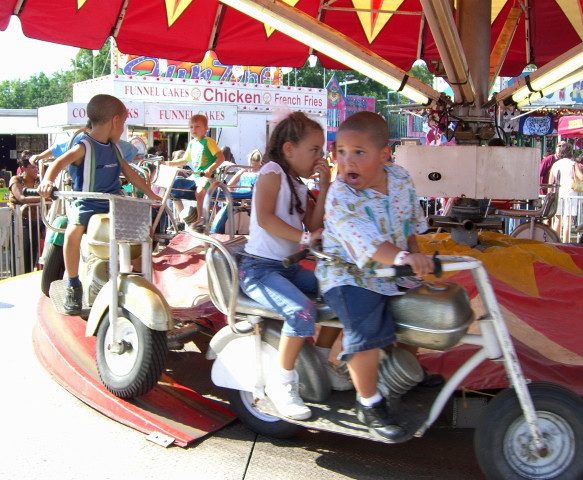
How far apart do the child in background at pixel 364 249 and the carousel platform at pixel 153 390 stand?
1146 mm

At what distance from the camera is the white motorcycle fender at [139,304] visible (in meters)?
3.60

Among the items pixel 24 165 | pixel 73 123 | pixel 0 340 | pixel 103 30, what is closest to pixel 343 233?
pixel 0 340

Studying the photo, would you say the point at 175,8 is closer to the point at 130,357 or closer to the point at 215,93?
the point at 130,357

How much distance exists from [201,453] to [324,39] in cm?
355

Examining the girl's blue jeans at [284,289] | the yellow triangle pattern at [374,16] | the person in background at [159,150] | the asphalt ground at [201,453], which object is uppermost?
the yellow triangle pattern at [374,16]

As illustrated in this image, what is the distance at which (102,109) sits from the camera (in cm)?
450

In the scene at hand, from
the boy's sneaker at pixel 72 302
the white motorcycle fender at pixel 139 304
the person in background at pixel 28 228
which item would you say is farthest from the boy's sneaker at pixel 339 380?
the person in background at pixel 28 228

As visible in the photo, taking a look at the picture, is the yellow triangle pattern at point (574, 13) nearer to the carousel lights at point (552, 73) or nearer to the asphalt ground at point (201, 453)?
the carousel lights at point (552, 73)

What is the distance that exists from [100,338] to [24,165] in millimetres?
10276

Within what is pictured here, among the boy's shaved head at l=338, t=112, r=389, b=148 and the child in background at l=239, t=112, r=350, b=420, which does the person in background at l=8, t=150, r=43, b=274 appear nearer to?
the child in background at l=239, t=112, r=350, b=420

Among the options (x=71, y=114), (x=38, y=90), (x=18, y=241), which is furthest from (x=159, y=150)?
(x=38, y=90)

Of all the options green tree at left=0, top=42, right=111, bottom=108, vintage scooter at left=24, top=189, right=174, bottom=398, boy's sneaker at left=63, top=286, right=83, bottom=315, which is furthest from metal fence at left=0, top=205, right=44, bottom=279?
green tree at left=0, top=42, right=111, bottom=108

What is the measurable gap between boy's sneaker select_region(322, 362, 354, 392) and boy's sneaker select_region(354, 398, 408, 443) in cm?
29

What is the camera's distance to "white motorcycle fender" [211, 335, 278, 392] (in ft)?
10.7
